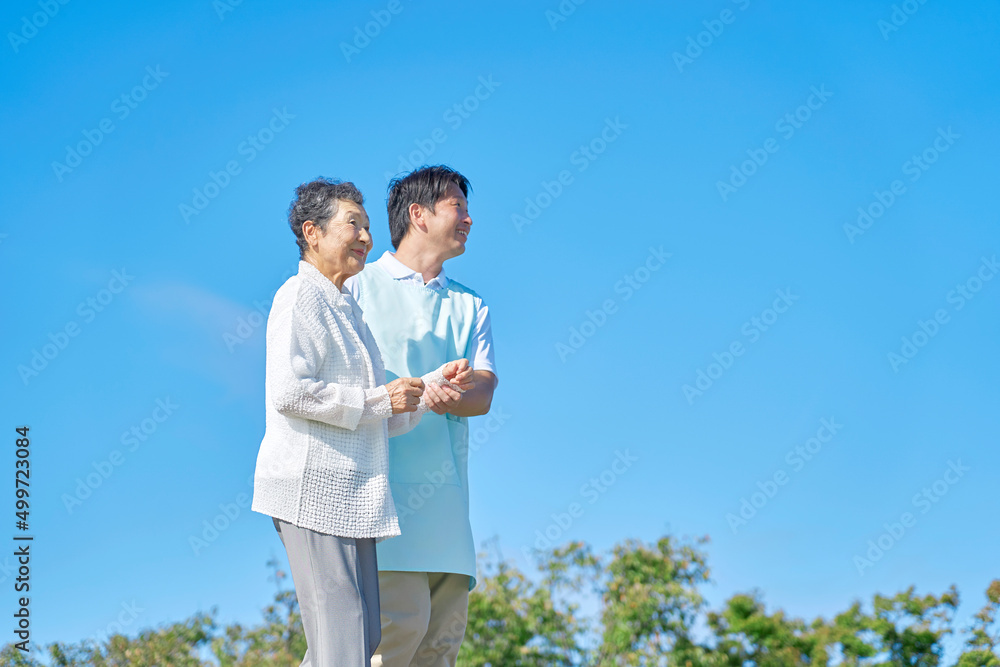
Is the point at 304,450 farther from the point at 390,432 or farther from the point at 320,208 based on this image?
the point at 320,208

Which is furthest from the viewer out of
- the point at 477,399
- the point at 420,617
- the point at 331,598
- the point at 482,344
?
the point at 482,344

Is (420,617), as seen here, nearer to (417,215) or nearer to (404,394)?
(404,394)

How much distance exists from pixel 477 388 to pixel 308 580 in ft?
3.19

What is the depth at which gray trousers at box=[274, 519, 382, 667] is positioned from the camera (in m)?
2.60

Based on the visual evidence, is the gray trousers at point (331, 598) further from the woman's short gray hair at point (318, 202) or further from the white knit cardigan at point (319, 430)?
the woman's short gray hair at point (318, 202)

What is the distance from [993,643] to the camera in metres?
9.71

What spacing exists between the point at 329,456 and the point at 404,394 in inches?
10.9

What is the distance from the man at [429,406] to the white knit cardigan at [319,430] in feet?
1.01

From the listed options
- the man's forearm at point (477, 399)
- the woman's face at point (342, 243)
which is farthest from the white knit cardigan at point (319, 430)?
the man's forearm at point (477, 399)

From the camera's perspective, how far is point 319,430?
108 inches

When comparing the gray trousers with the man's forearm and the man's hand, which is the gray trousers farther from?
the man's forearm

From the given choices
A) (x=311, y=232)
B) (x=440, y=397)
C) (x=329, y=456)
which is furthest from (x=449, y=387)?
(x=311, y=232)

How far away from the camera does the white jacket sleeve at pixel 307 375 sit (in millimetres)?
2668

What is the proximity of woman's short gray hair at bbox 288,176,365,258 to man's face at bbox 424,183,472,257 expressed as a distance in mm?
648
